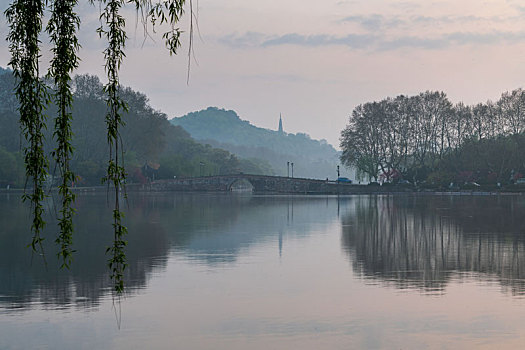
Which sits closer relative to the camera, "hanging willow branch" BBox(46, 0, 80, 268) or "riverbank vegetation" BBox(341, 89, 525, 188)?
"hanging willow branch" BBox(46, 0, 80, 268)

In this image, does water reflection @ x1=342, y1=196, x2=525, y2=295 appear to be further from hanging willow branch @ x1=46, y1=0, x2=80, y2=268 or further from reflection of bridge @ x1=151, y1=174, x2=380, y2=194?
reflection of bridge @ x1=151, y1=174, x2=380, y2=194

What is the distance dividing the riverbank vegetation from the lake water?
89983 mm

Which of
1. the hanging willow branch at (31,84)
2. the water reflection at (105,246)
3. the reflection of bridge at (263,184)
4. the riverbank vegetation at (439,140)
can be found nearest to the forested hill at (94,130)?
the reflection of bridge at (263,184)

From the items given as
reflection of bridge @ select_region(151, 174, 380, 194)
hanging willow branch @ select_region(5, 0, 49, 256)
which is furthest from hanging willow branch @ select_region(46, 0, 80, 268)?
reflection of bridge @ select_region(151, 174, 380, 194)

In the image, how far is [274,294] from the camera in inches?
1036

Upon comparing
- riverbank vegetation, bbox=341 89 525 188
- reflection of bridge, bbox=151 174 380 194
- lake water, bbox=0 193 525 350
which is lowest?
lake water, bbox=0 193 525 350

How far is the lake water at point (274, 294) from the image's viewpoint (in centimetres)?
1947

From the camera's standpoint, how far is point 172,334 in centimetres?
1986

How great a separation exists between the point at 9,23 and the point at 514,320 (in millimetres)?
16267

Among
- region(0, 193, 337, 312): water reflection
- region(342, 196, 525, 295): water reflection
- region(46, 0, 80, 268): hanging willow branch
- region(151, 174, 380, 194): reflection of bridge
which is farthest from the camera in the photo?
region(151, 174, 380, 194): reflection of bridge

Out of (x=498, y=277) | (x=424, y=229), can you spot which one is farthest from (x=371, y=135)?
(x=498, y=277)

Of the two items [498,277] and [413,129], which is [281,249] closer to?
[498,277]

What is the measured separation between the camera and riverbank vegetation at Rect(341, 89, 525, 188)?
134125mm

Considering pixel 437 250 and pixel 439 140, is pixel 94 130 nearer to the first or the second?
pixel 439 140
